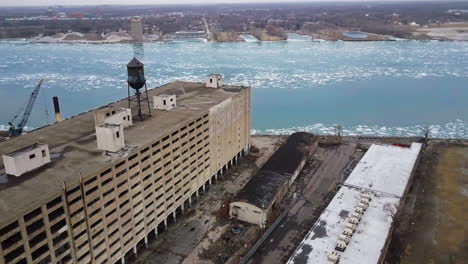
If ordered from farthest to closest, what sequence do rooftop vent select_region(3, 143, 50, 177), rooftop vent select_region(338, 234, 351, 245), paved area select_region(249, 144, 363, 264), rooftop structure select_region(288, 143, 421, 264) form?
paved area select_region(249, 144, 363, 264) → rooftop vent select_region(338, 234, 351, 245) → rooftop structure select_region(288, 143, 421, 264) → rooftop vent select_region(3, 143, 50, 177)

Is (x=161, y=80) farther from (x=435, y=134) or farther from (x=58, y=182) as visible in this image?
(x=58, y=182)

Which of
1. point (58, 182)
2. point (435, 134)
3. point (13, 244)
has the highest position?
point (58, 182)

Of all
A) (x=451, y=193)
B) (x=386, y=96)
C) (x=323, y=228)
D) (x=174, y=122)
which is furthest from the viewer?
(x=386, y=96)

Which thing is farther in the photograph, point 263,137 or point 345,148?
point 263,137

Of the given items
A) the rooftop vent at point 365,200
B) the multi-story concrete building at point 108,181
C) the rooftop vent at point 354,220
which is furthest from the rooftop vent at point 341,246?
the multi-story concrete building at point 108,181

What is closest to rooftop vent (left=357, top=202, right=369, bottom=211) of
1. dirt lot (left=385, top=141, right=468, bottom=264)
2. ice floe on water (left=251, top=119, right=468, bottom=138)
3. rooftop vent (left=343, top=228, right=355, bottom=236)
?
dirt lot (left=385, top=141, right=468, bottom=264)

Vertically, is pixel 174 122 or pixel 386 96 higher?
pixel 174 122

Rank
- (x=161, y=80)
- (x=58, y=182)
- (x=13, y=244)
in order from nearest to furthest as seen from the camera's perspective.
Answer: (x=13, y=244)
(x=58, y=182)
(x=161, y=80)

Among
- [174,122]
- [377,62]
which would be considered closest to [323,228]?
[174,122]

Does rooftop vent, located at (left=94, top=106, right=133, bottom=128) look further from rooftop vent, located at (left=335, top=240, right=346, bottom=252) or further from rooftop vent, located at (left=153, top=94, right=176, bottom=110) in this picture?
rooftop vent, located at (left=335, top=240, right=346, bottom=252)
